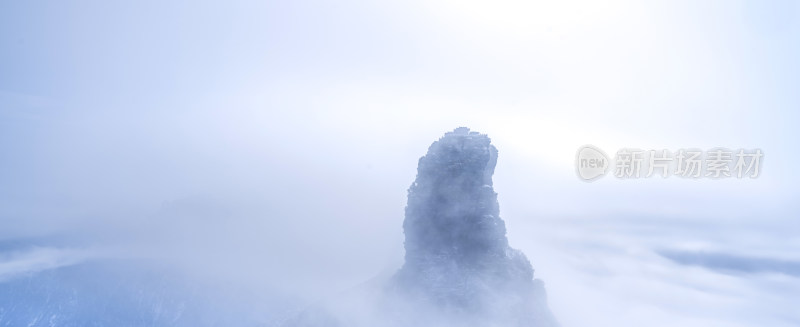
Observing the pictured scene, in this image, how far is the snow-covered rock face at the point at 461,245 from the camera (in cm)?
9200

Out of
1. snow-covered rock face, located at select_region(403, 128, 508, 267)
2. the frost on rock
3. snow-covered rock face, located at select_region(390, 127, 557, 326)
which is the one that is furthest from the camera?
snow-covered rock face, located at select_region(403, 128, 508, 267)

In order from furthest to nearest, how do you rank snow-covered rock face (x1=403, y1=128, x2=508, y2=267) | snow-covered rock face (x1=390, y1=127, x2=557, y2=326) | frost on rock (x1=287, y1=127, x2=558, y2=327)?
snow-covered rock face (x1=403, y1=128, x2=508, y2=267), snow-covered rock face (x1=390, y1=127, x2=557, y2=326), frost on rock (x1=287, y1=127, x2=558, y2=327)

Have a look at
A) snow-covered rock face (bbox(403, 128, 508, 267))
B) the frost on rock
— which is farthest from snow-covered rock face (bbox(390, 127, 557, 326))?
the frost on rock

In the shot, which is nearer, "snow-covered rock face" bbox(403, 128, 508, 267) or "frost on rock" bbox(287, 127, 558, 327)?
"frost on rock" bbox(287, 127, 558, 327)

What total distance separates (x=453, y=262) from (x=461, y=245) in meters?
3.79

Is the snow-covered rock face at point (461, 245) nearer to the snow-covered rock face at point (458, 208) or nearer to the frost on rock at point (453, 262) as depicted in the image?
the snow-covered rock face at point (458, 208)

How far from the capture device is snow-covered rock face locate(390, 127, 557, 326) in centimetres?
9200

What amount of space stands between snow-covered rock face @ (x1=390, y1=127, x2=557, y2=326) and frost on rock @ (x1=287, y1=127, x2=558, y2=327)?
19 cm

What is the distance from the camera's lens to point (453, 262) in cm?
9506

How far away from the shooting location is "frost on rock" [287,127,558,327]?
301 feet

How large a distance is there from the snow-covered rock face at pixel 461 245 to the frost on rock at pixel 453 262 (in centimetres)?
19

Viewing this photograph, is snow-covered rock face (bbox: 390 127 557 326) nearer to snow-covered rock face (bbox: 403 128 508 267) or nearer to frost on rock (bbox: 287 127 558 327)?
snow-covered rock face (bbox: 403 128 508 267)

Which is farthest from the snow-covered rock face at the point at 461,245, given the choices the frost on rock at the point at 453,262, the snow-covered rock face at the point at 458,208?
the frost on rock at the point at 453,262

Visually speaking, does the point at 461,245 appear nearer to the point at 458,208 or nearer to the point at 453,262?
the point at 453,262
